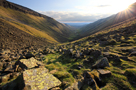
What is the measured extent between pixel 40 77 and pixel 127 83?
8339mm

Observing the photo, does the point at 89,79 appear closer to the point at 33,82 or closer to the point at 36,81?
the point at 36,81

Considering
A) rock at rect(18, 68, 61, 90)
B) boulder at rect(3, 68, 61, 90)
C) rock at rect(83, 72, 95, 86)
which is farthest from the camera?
rock at rect(83, 72, 95, 86)

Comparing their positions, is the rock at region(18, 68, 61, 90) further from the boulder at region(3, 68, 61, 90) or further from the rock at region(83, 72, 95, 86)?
the rock at region(83, 72, 95, 86)

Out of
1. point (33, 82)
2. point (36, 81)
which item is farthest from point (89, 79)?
point (33, 82)

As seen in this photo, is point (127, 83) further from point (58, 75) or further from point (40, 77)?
point (40, 77)

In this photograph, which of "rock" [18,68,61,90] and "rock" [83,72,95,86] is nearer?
"rock" [18,68,61,90]

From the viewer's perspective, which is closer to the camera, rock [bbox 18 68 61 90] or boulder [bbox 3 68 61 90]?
boulder [bbox 3 68 61 90]

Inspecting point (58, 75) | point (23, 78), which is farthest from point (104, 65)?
point (23, 78)

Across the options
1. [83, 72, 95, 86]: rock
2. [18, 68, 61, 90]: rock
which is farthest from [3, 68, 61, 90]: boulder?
[83, 72, 95, 86]: rock

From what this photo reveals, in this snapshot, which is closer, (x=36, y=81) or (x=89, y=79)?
(x=89, y=79)

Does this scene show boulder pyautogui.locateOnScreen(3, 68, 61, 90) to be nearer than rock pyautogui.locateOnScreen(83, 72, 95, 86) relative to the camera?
Yes

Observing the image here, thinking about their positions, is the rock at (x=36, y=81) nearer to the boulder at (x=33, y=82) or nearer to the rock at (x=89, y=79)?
the boulder at (x=33, y=82)

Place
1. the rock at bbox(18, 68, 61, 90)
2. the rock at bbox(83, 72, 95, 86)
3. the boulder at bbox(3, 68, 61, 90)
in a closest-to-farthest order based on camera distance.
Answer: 1. the boulder at bbox(3, 68, 61, 90)
2. the rock at bbox(18, 68, 61, 90)
3. the rock at bbox(83, 72, 95, 86)

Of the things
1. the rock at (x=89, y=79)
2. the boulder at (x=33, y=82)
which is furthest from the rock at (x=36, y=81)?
the rock at (x=89, y=79)
